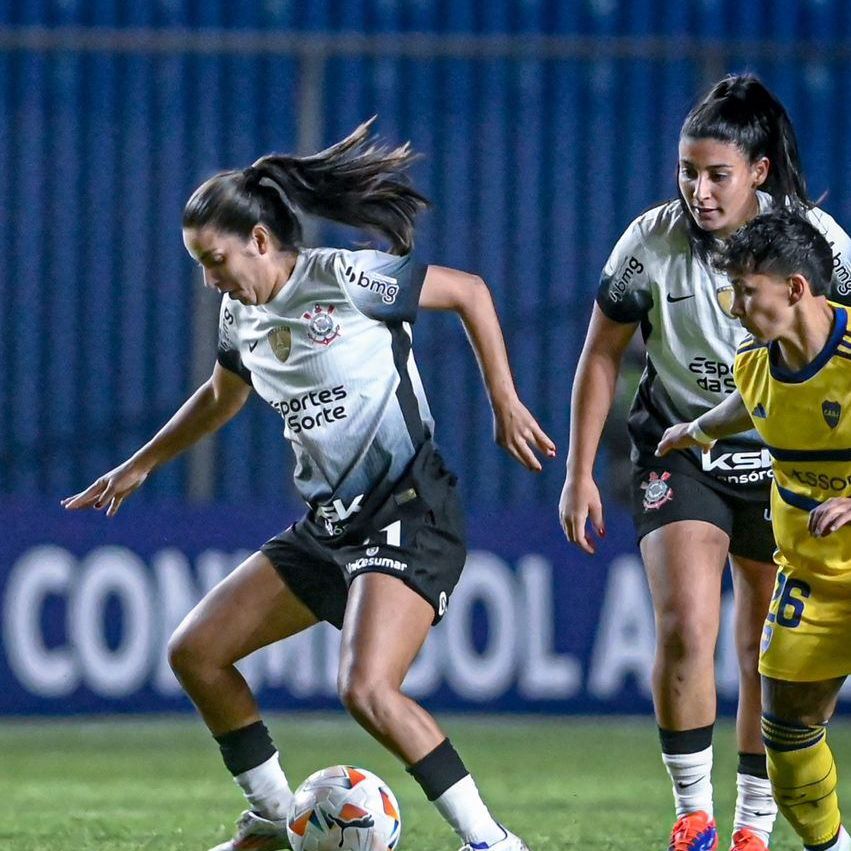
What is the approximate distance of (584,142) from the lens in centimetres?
1138

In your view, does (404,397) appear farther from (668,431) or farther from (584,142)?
(584,142)

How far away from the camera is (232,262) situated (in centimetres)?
501

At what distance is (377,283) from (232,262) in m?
0.39

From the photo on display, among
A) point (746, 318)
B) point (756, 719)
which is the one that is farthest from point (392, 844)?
point (746, 318)

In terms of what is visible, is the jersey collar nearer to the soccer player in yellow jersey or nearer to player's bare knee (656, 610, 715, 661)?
the soccer player in yellow jersey

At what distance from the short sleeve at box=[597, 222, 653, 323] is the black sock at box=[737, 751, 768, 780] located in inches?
48.9

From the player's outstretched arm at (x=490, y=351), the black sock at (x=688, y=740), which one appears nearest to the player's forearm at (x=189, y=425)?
the player's outstretched arm at (x=490, y=351)

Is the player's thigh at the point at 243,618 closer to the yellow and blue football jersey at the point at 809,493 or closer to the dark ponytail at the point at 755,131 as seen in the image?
the yellow and blue football jersey at the point at 809,493

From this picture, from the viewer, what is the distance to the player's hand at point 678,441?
495 centimetres

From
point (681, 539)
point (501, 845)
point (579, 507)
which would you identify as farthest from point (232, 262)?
point (501, 845)

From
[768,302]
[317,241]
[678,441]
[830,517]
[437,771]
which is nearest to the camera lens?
[830,517]

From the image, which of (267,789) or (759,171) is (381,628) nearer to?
(267,789)

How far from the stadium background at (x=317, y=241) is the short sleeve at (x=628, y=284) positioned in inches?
157

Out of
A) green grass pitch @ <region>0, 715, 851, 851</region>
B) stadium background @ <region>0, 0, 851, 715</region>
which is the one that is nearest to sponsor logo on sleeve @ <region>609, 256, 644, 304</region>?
green grass pitch @ <region>0, 715, 851, 851</region>
